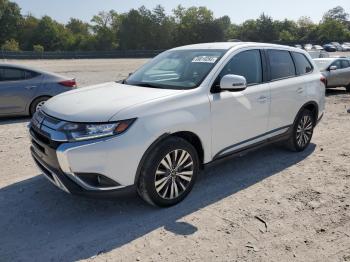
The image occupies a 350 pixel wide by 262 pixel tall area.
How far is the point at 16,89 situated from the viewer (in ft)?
28.2

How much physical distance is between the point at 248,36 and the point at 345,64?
95.0m

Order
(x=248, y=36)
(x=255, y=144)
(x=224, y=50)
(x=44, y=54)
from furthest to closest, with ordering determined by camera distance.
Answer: (x=248, y=36)
(x=44, y=54)
(x=255, y=144)
(x=224, y=50)

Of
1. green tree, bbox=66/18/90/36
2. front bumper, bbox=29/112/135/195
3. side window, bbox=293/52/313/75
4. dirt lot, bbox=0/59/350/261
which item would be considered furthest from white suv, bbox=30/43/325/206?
green tree, bbox=66/18/90/36

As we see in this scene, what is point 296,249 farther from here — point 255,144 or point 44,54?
point 44,54

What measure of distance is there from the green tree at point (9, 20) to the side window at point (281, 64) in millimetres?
89118

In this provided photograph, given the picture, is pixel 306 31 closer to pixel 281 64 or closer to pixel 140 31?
pixel 140 31

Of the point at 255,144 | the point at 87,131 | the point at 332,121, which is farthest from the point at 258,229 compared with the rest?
the point at 332,121

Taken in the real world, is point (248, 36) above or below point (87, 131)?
above

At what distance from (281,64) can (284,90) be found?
0.44 m

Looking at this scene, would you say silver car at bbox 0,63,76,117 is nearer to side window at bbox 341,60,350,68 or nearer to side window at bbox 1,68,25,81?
side window at bbox 1,68,25,81

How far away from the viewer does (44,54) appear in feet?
168

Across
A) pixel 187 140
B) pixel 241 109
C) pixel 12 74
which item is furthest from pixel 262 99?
pixel 12 74

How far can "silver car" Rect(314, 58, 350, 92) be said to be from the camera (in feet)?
45.4

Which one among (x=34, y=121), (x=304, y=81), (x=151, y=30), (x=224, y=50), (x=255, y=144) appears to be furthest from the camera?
(x=151, y=30)
